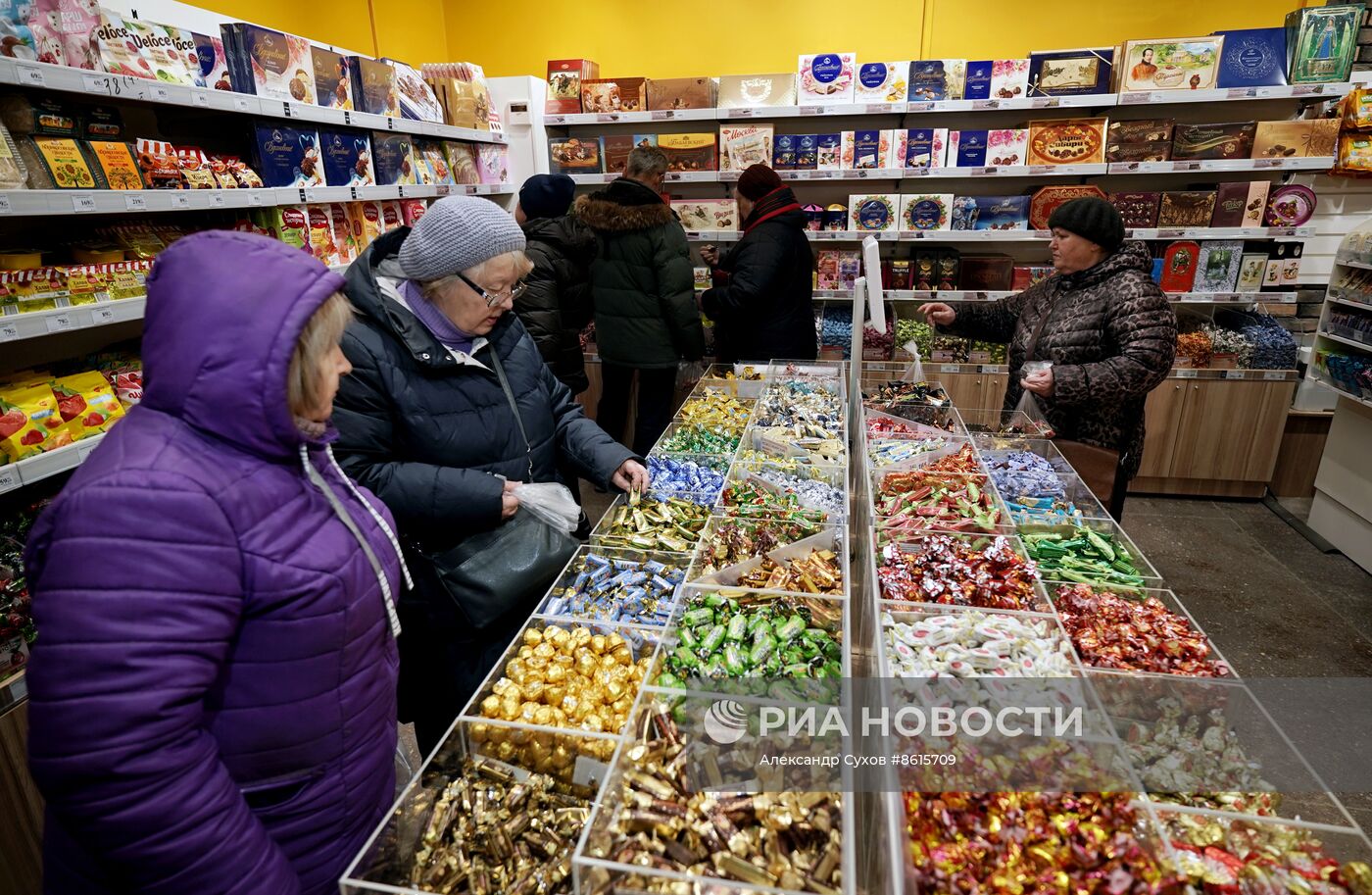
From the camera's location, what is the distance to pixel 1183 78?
4.27m

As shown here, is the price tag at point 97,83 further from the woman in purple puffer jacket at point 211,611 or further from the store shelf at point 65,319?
the woman in purple puffer jacket at point 211,611

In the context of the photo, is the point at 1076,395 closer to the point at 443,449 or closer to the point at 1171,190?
the point at 443,449

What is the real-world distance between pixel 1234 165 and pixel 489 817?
5.15 metres

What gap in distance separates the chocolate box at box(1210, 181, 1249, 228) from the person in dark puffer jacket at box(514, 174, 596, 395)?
371cm

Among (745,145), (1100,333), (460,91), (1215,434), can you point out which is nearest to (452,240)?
(1100,333)

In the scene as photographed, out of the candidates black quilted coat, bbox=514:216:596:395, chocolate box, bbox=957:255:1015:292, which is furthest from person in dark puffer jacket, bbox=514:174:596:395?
chocolate box, bbox=957:255:1015:292

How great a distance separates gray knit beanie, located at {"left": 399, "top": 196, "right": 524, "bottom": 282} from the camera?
1.66 m

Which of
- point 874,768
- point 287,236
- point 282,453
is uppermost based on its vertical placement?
point 287,236

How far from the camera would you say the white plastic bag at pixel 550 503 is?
1.86m

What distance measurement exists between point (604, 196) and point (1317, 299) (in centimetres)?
457

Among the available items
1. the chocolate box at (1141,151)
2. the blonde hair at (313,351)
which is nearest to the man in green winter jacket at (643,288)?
the chocolate box at (1141,151)

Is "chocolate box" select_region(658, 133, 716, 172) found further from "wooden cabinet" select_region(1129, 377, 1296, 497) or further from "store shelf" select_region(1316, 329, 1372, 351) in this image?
"store shelf" select_region(1316, 329, 1372, 351)

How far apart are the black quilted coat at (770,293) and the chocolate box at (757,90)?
1227 millimetres

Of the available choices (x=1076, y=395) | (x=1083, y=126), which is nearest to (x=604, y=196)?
(x=1076, y=395)
